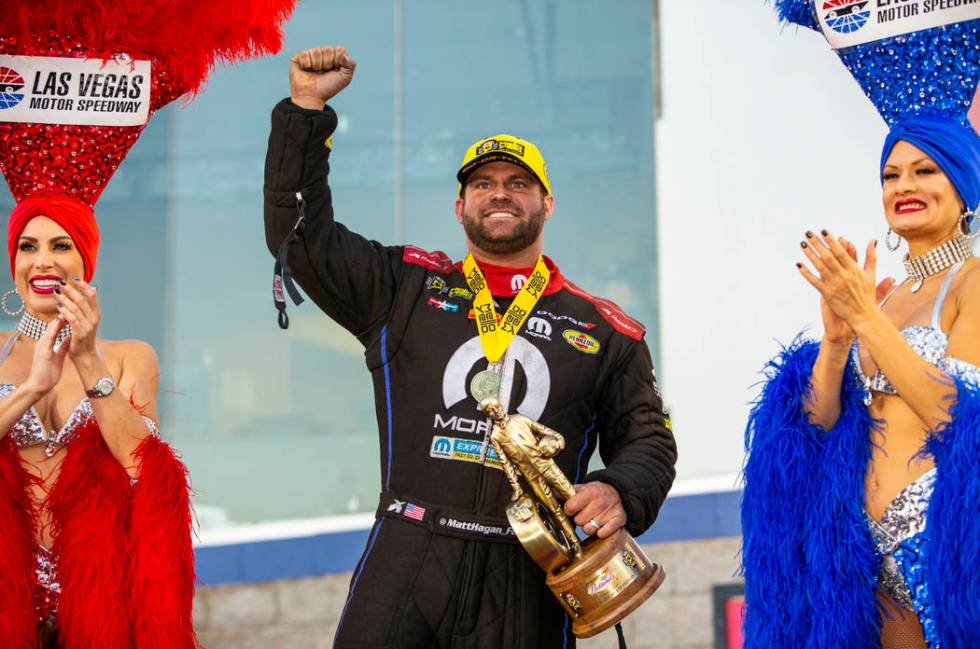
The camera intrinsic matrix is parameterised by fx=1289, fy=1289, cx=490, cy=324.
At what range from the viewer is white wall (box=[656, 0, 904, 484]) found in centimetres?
629

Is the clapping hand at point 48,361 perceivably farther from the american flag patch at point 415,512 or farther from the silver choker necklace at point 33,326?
the american flag patch at point 415,512

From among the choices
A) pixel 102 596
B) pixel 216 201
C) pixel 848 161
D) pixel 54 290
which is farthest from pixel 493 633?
pixel 216 201

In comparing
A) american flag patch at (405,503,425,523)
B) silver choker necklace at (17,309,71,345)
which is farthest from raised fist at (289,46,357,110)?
american flag patch at (405,503,425,523)

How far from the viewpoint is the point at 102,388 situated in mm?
3627

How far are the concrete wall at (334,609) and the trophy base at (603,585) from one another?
2827 millimetres

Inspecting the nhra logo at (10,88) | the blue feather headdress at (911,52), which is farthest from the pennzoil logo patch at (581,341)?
the nhra logo at (10,88)

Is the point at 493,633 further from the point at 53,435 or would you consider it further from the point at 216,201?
the point at 216,201

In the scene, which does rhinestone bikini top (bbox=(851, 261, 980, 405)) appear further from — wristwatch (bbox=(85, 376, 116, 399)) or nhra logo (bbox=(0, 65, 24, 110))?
nhra logo (bbox=(0, 65, 24, 110))

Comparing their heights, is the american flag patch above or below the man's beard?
below

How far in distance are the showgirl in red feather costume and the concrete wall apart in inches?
106

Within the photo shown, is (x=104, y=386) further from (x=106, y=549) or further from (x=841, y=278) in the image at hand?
(x=841, y=278)

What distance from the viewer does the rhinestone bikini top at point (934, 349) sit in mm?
3066

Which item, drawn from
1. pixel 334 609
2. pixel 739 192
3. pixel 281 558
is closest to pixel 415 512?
pixel 334 609

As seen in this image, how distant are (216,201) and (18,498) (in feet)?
12.1
